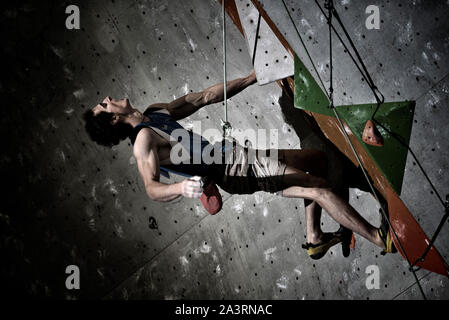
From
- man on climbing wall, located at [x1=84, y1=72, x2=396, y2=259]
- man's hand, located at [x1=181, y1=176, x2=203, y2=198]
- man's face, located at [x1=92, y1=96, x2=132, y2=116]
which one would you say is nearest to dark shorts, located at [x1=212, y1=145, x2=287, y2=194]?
man on climbing wall, located at [x1=84, y1=72, x2=396, y2=259]

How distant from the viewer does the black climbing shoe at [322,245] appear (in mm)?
2293

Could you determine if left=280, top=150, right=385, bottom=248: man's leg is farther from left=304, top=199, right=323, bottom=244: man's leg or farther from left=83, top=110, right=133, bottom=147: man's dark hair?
left=83, top=110, right=133, bottom=147: man's dark hair

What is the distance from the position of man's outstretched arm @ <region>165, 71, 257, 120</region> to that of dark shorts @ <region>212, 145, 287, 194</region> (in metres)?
0.35

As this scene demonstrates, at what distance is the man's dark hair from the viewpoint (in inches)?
80.6

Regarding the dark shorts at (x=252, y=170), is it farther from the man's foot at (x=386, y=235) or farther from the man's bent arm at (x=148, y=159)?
the man's foot at (x=386, y=235)

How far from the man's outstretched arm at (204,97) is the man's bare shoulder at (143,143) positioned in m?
0.34

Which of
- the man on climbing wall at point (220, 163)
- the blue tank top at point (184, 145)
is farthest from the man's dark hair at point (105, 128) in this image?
the blue tank top at point (184, 145)

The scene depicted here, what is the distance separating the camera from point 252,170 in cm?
205

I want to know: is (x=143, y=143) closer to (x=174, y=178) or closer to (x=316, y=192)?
(x=174, y=178)

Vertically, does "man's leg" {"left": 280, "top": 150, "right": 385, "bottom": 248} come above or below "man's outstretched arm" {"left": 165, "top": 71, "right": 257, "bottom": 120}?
below

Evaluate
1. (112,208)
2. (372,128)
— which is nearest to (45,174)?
(112,208)

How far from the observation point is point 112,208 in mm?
2584

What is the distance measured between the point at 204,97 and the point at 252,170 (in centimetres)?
52

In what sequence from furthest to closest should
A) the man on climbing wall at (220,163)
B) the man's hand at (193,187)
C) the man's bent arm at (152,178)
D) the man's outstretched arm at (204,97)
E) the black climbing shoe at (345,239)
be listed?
1. the black climbing shoe at (345,239)
2. the man's outstretched arm at (204,97)
3. the man on climbing wall at (220,163)
4. the man's bent arm at (152,178)
5. the man's hand at (193,187)
